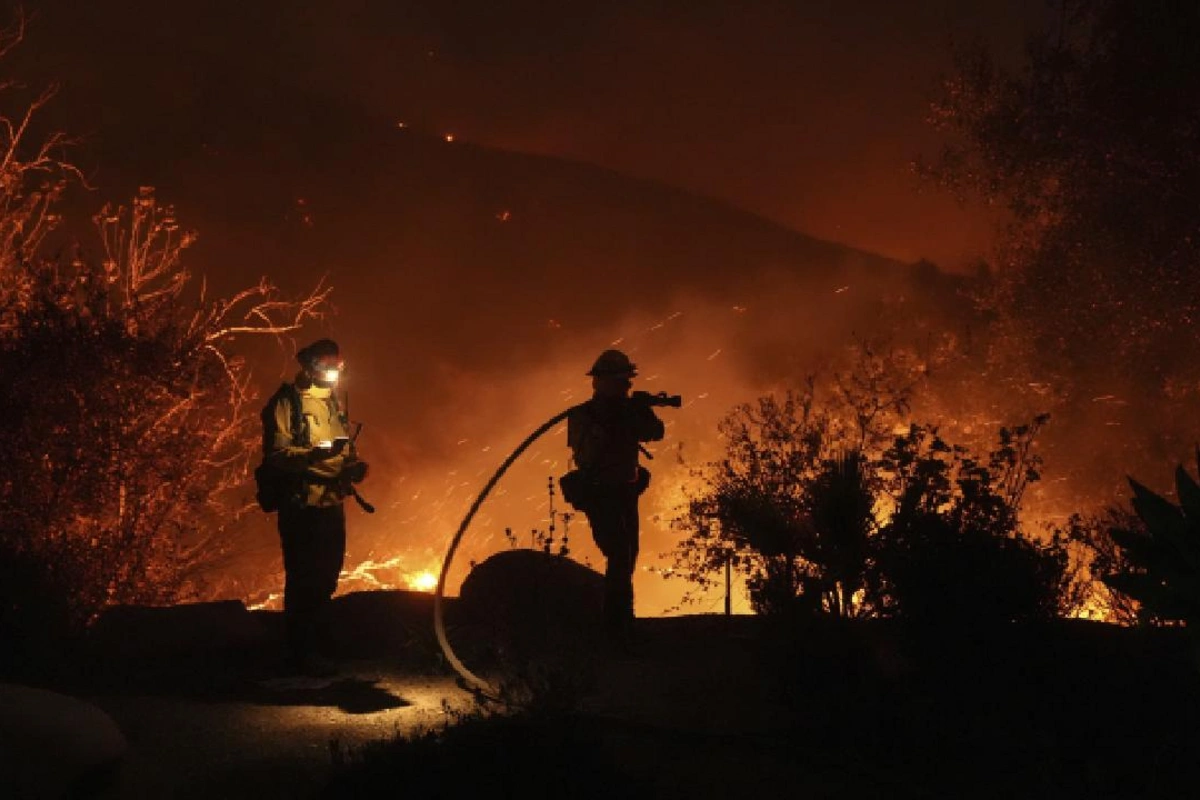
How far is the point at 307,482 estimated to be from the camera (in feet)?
28.1

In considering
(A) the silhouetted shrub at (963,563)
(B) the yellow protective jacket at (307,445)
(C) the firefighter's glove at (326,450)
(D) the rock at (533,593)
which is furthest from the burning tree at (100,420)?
(A) the silhouetted shrub at (963,563)

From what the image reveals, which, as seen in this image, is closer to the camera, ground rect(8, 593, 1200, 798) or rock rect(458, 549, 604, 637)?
ground rect(8, 593, 1200, 798)

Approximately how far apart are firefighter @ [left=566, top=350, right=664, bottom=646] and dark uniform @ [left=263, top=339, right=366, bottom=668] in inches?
68.2

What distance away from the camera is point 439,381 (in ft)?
140

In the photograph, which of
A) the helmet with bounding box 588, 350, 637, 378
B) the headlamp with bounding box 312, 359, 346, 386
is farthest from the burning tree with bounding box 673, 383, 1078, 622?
the headlamp with bounding box 312, 359, 346, 386

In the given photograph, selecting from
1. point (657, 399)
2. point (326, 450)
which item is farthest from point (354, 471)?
point (657, 399)

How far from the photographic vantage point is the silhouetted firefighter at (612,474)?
921 centimetres

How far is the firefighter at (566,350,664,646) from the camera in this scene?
921 cm

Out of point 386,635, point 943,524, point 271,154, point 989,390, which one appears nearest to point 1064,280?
point 989,390

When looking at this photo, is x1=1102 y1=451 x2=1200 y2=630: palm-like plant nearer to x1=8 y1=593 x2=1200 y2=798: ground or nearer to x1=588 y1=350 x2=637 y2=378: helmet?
x1=8 y1=593 x2=1200 y2=798: ground

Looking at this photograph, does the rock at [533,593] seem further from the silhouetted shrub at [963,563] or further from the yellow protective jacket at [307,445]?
the silhouetted shrub at [963,563]

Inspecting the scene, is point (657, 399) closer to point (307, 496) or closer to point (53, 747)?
point (307, 496)

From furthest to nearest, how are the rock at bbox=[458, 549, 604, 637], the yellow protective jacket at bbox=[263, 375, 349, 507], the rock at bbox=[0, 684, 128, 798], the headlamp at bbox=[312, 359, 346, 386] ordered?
the rock at bbox=[458, 549, 604, 637] < the headlamp at bbox=[312, 359, 346, 386] < the yellow protective jacket at bbox=[263, 375, 349, 507] < the rock at bbox=[0, 684, 128, 798]

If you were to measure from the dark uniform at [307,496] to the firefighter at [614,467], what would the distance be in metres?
1.73
